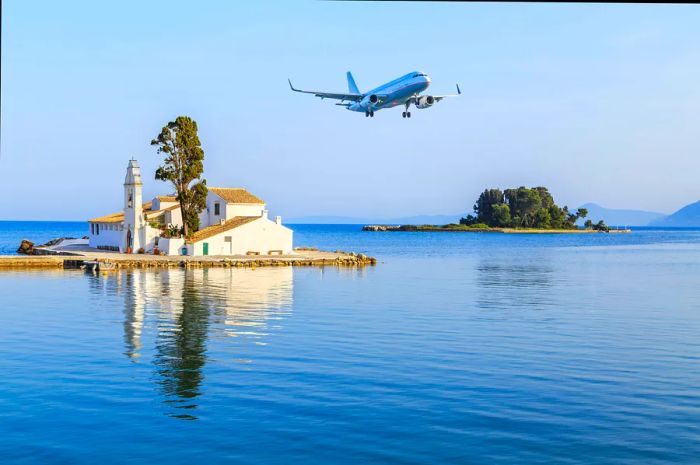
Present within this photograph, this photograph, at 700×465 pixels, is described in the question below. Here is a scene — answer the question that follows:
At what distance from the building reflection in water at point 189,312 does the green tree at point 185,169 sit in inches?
354

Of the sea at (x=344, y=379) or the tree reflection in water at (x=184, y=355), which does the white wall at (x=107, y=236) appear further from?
the tree reflection in water at (x=184, y=355)

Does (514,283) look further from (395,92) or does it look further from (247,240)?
(247,240)

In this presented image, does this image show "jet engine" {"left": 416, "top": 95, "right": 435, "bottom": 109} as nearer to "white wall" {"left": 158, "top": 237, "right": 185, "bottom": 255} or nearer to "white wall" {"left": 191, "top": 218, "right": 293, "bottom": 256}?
"white wall" {"left": 191, "top": 218, "right": 293, "bottom": 256}

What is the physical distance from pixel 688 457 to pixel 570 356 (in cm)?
1077

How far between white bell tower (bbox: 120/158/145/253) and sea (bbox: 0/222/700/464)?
84.5 feet

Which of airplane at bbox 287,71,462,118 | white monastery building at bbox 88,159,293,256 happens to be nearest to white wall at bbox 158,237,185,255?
white monastery building at bbox 88,159,293,256

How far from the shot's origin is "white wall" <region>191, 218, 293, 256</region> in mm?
69625

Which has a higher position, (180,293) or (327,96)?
(327,96)

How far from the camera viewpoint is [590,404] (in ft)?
61.7

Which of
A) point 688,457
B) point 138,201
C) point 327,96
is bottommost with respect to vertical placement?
point 688,457

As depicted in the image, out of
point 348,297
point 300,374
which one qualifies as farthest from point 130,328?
point 348,297

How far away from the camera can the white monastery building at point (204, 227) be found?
69812mm

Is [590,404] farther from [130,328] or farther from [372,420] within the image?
[130,328]

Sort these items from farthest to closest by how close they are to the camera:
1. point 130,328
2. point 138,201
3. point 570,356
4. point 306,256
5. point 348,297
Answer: point 306,256, point 138,201, point 348,297, point 130,328, point 570,356
